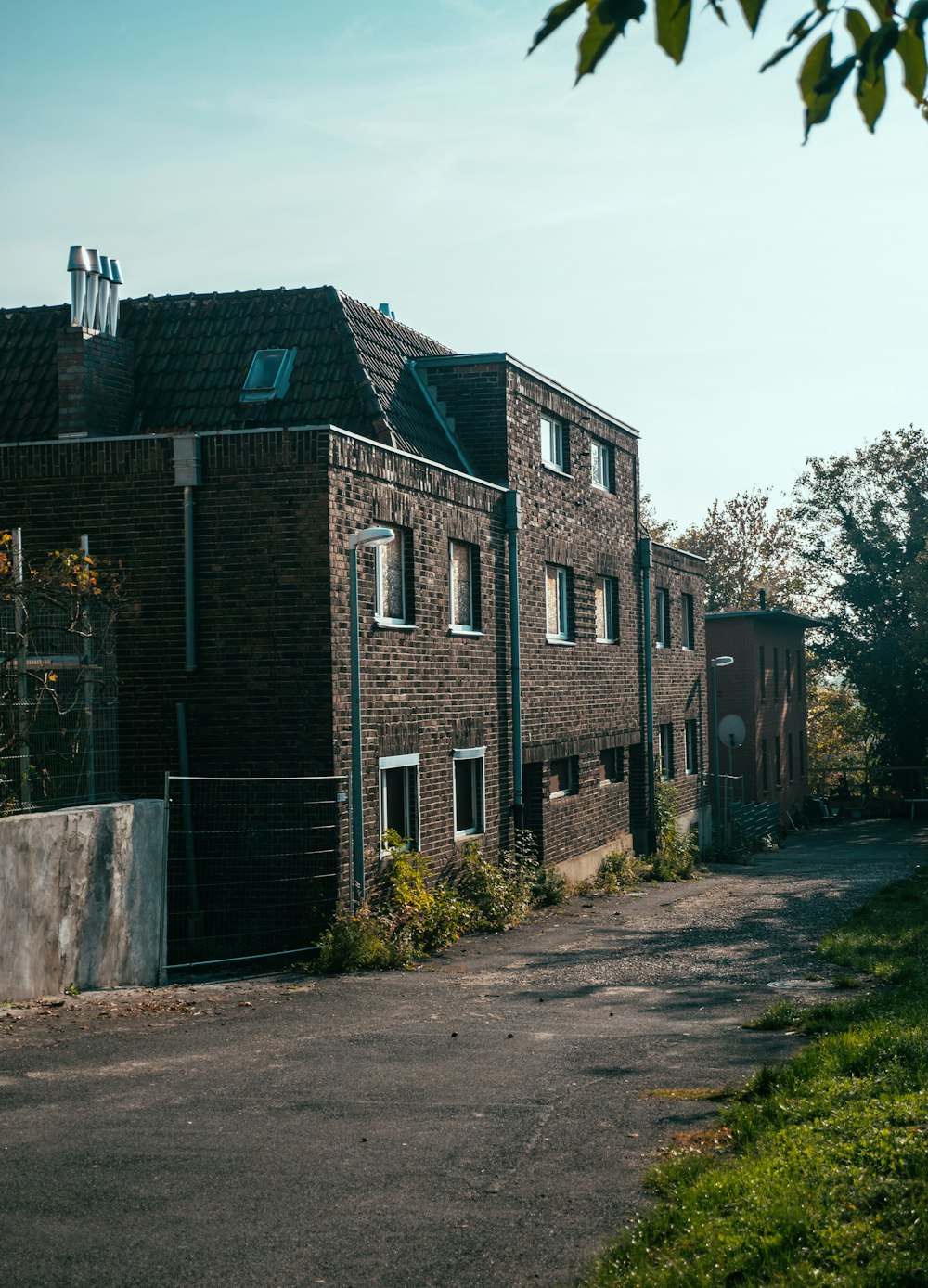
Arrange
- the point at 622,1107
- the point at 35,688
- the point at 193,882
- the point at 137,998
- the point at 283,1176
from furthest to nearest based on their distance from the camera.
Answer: the point at 193,882
the point at 35,688
the point at 137,998
the point at 622,1107
the point at 283,1176

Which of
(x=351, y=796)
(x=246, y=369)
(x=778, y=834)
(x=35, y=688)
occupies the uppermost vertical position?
(x=246, y=369)

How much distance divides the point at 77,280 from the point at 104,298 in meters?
0.58

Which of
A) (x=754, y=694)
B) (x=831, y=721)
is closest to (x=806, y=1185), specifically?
(x=754, y=694)

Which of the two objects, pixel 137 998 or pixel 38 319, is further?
pixel 38 319

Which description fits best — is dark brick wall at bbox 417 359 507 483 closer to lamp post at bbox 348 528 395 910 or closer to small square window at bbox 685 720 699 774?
lamp post at bbox 348 528 395 910

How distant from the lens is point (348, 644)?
1590 cm

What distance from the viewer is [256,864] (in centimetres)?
Result: 1525

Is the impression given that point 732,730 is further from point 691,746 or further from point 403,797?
point 403,797

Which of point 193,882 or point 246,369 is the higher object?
point 246,369

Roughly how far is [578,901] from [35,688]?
36.3ft

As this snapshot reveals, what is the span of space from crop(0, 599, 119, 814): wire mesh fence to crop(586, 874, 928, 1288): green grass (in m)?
7.33

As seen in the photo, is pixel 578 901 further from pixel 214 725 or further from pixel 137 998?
pixel 137 998

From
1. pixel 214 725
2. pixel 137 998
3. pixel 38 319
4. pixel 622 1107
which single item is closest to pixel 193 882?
pixel 214 725

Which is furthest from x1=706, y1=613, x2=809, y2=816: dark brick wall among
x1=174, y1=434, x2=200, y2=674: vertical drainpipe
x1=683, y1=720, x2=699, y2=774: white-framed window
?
x1=174, y1=434, x2=200, y2=674: vertical drainpipe
